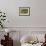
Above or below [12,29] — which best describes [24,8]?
above

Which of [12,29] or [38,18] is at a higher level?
[38,18]

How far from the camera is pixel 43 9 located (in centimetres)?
379

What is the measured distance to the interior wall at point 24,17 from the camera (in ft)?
12.4

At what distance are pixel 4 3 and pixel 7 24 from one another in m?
0.57

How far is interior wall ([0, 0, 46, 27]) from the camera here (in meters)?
3.78

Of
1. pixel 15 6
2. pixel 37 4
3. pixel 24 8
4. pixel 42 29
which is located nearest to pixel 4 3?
pixel 15 6

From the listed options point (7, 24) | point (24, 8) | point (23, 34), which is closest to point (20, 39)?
point (23, 34)

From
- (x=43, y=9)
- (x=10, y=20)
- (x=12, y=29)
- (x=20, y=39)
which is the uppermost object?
(x=43, y=9)

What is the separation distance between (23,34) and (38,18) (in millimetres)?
592

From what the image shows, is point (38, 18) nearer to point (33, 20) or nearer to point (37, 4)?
point (33, 20)

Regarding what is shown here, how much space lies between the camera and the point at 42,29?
3.78 metres

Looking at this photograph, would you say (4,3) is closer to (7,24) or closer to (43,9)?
(7,24)

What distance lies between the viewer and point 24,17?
379cm

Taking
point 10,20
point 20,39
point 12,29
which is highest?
point 10,20
